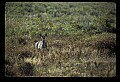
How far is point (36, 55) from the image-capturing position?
24.1 ft

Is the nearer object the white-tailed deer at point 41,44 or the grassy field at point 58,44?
the grassy field at point 58,44

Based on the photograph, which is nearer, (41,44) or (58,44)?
(41,44)

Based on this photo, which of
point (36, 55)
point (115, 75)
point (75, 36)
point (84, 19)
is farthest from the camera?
point (84, 19)

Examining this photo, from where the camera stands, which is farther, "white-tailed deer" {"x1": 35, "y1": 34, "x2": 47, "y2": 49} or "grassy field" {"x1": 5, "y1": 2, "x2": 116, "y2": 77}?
"white-tailed deer" {"x1": 35, "y1": 34, "x2": 47, "y2": 49}

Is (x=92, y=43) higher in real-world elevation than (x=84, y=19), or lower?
lower

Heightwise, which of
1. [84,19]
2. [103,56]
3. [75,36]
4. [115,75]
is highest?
[84,19]

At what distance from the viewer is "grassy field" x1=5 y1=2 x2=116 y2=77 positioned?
7004 mm

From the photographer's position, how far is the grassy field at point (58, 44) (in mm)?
7004

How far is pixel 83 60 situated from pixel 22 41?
1722mm

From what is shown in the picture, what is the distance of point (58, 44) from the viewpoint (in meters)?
7.66

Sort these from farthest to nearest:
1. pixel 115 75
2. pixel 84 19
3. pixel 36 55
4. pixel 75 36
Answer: pixel 84 19
pixel 75 36
pixel 36 55
pixel 115 75
